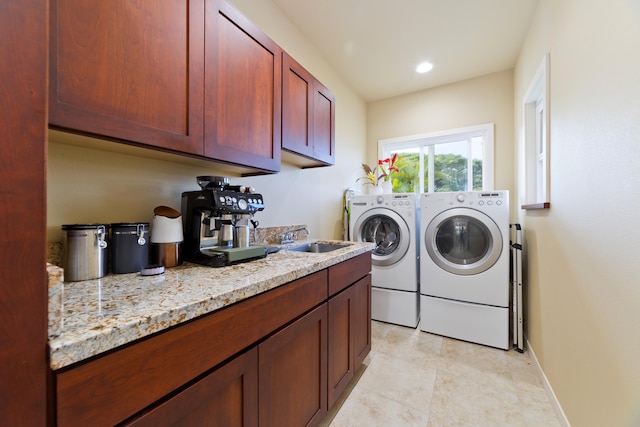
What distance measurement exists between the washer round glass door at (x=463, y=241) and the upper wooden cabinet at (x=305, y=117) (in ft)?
3.97

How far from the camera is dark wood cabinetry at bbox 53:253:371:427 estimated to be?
53cm

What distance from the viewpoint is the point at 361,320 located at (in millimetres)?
1743

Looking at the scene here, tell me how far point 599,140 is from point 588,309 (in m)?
0.72

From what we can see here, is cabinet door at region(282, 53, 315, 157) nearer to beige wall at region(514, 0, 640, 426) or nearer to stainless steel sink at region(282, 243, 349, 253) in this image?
stainless steel sink at region(282, 243, 349, 253)

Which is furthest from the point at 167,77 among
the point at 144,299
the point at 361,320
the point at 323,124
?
the point at 361,320

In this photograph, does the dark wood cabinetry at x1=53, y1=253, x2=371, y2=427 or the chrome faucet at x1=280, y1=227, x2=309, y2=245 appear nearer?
the dark wood cabinetry at x1=53, y1=253, x2=371, y2=427

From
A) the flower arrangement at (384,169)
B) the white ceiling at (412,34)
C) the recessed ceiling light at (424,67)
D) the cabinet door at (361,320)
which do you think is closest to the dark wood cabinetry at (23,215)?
the cabinet door at (361,320)

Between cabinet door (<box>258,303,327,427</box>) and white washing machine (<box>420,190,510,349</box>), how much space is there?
5.06 feet

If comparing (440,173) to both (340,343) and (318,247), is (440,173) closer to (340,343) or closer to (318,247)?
(318,247)

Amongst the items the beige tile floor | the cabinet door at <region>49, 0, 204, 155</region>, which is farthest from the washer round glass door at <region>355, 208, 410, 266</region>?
the cabinet door at <region>49, 0, 204, 155</region>

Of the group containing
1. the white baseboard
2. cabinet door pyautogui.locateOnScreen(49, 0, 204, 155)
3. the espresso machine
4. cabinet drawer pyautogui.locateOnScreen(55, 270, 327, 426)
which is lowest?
the white baseboard

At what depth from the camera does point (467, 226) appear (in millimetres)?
2332

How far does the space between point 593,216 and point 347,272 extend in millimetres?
1124

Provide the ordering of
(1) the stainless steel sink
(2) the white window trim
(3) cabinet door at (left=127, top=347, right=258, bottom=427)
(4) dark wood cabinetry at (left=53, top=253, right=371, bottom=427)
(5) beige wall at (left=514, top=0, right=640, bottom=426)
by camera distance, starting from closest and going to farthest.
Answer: (4) dark wood cabinetry at (left=53, top=253, right=371, bottom=427) < (3) cabinet door at (left=127, top=347, right=258, bottom=427) < (5) beige wall at (left=514, top=0, right=640, bottom=426) < (1) the stainless steel sink < (2) the white window trim
